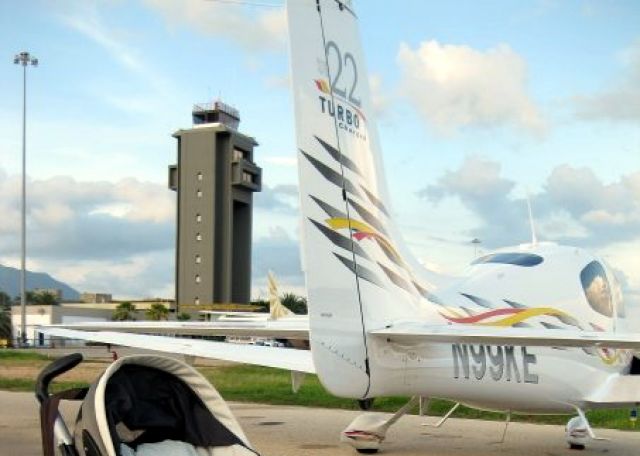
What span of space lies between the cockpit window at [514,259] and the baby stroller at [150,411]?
5.19 m

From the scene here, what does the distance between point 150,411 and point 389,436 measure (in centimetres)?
694

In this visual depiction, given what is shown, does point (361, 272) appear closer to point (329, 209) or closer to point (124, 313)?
point (329, 209)

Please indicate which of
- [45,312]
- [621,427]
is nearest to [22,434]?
[621,427]

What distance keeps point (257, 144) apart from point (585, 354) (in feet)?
294

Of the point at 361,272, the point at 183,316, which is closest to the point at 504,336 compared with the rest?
the point at 361,272

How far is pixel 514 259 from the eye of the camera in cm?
980

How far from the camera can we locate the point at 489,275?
928 centimetres

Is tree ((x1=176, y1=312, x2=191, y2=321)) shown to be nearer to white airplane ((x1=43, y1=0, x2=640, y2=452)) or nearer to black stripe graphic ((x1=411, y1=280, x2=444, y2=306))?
white airplane ((x1=43, y1=0, x2=640, y2=452))

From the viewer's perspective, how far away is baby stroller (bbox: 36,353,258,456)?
4.70 m

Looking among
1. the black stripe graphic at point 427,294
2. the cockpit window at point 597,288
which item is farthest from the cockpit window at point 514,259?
the black stripe graphic at point 427,294

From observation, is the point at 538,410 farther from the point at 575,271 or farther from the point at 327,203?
the point at 327,203

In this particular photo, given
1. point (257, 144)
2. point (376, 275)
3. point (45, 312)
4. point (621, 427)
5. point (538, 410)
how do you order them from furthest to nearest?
point (257, 144) → point (45, 312) → point (621, 427) → point (538, 410) → point (376, 275)

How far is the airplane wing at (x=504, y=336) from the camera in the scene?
20.6 feet

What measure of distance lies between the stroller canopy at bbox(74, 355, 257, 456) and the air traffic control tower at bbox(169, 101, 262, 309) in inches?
3132
